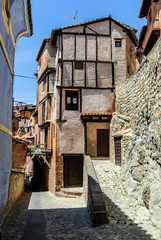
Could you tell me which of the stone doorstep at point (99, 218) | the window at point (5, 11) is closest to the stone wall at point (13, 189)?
the stone doorstep at point (99, 218)

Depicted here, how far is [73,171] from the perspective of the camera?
56.3 feet

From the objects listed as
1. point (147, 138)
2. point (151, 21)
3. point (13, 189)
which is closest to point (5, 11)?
point (147, 138)

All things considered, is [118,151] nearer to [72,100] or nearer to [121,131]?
[121,131]

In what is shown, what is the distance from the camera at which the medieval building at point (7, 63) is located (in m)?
7.30

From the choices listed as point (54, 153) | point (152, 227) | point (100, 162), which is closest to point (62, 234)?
point (152, 227)

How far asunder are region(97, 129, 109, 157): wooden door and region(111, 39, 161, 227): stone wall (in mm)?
4103

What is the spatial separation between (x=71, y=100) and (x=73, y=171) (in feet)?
17.7

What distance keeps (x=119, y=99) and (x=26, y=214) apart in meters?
10.0

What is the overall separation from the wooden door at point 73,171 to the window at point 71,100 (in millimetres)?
3801

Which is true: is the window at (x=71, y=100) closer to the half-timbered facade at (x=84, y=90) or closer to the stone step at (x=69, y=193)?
the half-timbered facade at (x=84, y=90)

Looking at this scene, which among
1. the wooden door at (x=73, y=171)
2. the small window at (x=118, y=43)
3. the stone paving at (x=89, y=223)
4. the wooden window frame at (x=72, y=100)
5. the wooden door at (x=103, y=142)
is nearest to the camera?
the stone paving at (x=89, y=223)

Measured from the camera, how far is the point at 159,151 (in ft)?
27.1

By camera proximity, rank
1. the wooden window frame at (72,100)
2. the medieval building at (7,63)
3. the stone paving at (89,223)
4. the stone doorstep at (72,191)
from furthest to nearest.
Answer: the wooden window frame at (72,100) → the stone doorstep at (72,191) → the medieval building at (7,63) → the stone paving at (89,223)

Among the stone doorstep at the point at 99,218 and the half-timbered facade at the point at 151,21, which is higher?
the half-timbered facade at the point at 151,21
